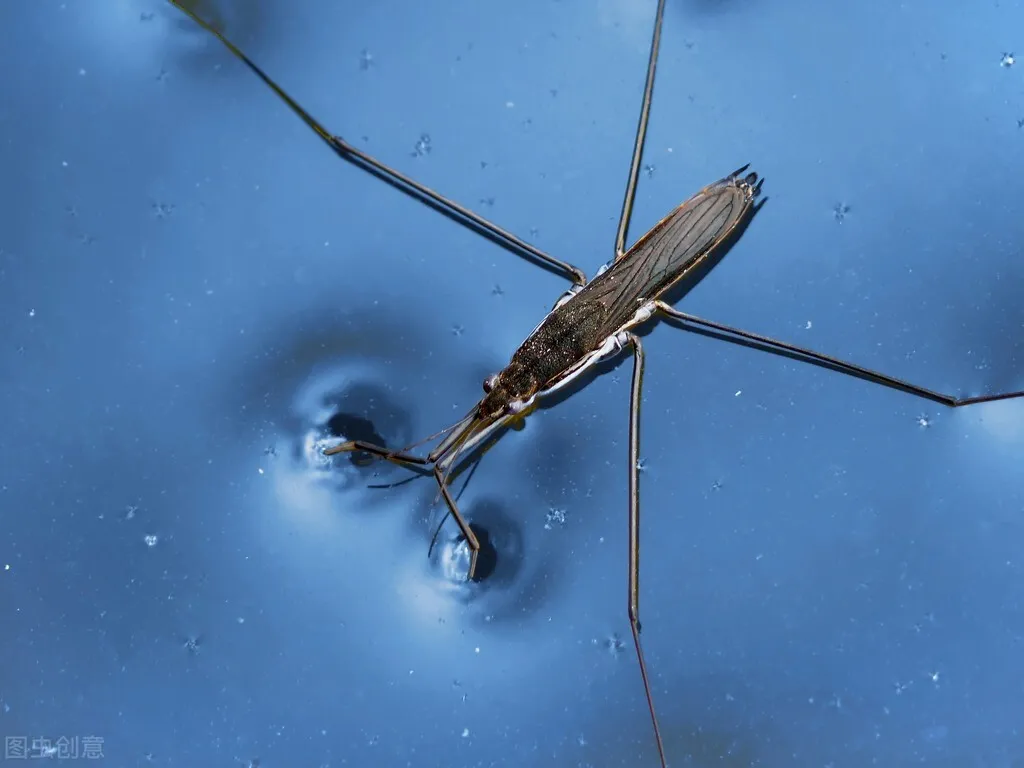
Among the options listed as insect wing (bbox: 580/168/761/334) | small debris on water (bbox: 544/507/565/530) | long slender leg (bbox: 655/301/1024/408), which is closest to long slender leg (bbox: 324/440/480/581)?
small debris on water (bbox: 544/507/565/530)

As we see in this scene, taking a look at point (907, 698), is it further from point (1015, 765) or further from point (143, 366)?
point (143, 366)

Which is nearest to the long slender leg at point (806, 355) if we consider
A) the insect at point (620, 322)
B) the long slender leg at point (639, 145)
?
the insect at point (620, 322)

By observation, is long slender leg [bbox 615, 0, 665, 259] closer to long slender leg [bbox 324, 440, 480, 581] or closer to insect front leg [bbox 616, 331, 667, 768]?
insect front leg [bbox 616, 331, 667, 768]

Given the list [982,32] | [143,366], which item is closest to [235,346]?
A: [143,366]

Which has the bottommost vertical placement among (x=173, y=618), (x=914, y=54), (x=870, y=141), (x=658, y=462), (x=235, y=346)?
(x=173, y=618)

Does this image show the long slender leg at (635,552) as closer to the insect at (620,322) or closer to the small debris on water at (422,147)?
the insect at (620,322)

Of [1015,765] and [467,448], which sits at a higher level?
[467,448]
